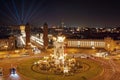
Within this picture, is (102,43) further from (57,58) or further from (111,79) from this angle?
(111,79)

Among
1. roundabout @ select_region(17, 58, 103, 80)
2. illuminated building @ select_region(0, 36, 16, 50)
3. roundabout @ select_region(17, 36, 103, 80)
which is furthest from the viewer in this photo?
illuminated building @ select_region(0, 36, 16, 50)

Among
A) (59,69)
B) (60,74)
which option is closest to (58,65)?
(59,69)

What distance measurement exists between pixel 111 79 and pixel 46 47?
38.6 m

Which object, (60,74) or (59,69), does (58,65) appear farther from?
(60,74)

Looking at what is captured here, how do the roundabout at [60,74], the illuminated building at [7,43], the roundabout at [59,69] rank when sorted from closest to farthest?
the roundabout at [60,74] → the roundabout at [59,69] → the illuminated building at [7,43]

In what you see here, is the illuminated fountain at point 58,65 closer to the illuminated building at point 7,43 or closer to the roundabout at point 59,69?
the roundabout at point 59,69

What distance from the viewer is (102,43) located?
79.6 m

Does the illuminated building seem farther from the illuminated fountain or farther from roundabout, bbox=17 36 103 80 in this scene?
the illuminated fountain

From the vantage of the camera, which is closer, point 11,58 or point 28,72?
point 28,72

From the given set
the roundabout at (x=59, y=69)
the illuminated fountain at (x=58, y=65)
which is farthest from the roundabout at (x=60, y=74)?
the illuminated fountain at (x=58, y=65)

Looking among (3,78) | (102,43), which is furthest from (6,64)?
(102,43)

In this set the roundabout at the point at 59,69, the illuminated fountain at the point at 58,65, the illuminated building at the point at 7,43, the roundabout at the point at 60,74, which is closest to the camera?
the roundabout at the point at 60,74

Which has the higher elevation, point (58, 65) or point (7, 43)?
point (7, 43)

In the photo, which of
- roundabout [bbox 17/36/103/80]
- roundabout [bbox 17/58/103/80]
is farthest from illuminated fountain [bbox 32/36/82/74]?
roundabout [bbox 17/58/103/80]
